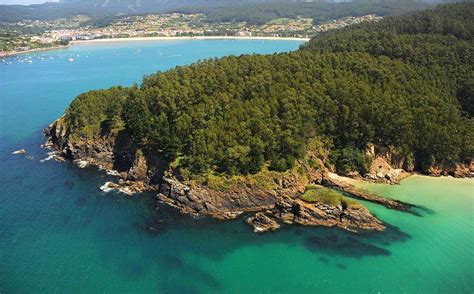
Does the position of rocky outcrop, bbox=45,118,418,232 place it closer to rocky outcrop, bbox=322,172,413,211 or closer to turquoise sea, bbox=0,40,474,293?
rocky outcrop, bbox=322,172,413,211

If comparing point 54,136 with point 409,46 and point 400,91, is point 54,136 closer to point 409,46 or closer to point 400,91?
point 400,91

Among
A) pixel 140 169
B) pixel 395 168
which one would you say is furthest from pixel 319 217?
pixel 140 169

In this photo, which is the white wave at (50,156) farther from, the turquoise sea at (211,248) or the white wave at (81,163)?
the turquoise sea at (211,248)

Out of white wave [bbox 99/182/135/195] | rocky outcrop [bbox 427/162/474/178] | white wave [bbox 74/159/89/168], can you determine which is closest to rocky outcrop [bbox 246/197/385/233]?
rocky outcrop [bbox 427/162/474/178]

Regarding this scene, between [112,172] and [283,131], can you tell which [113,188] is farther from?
[283,131]

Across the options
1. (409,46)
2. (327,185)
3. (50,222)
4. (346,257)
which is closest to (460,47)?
(409,46)
